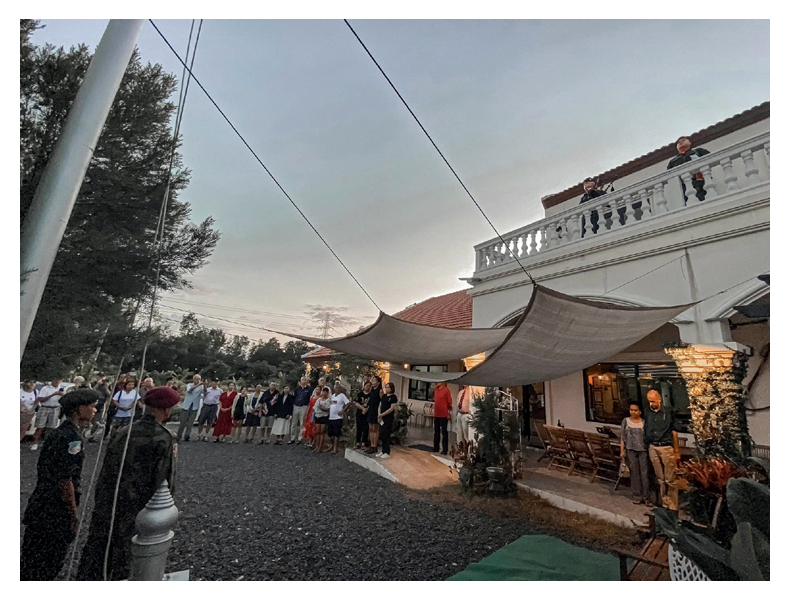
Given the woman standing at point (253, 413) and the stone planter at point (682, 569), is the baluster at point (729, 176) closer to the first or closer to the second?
the stone planter at point (682, 569)

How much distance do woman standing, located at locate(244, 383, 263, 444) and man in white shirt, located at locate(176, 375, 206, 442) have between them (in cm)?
94

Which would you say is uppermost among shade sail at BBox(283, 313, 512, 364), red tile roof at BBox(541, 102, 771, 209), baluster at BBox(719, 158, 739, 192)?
red tile roof at BBox(541, 102, 771, 209)

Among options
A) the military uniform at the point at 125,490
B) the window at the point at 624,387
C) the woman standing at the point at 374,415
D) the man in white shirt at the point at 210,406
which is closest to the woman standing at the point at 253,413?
the man in white shirt at the point at 210,406

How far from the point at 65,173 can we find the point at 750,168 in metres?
4.97

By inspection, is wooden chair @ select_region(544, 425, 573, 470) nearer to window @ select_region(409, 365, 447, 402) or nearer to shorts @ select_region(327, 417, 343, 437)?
shorts @ select_region(327, 417, 343, 437)

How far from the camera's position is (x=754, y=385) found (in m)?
3.61

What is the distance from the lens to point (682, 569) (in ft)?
5.14

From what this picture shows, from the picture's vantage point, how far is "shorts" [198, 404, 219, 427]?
20.8 feet

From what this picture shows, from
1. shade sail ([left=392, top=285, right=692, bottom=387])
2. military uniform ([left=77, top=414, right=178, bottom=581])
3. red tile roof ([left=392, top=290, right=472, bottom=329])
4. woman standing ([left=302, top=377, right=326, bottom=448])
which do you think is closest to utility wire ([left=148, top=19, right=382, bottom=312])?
shade sail ([left=392, top=285, right=692, bottom=387])

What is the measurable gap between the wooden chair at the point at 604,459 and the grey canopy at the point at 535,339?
125 cm
